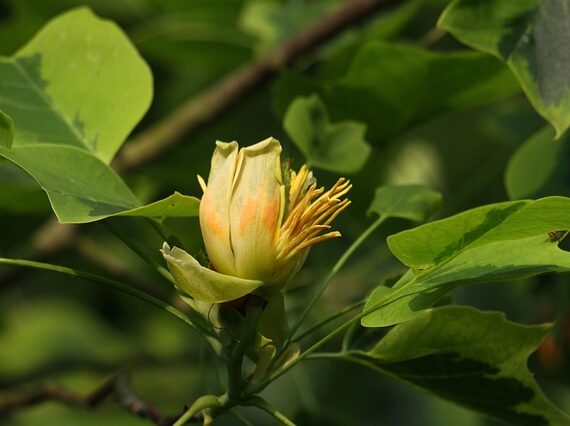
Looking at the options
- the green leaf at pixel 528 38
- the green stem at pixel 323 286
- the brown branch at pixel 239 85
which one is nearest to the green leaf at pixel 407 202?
the green stem at pixel 323 286

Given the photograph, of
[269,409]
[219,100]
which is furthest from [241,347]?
[219,100]

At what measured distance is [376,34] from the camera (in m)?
1.28

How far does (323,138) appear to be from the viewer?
968 millimetres

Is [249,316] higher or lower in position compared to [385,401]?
higher

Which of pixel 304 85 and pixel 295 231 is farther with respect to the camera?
pixel 304 85

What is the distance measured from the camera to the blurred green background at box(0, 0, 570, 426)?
3.53 feet

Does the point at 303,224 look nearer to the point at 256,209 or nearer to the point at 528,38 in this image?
the point at 256,209

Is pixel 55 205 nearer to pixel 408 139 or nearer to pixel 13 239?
pixel 13 239

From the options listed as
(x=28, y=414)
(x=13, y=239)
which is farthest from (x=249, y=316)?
(x=28, y=414)

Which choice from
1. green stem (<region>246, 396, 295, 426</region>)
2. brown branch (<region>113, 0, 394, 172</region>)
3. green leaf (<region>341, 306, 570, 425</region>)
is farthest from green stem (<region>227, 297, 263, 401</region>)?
brown branch (<region>113, 0, 394, 172</region>)

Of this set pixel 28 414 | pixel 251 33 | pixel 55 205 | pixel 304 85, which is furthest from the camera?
pixel 28 414

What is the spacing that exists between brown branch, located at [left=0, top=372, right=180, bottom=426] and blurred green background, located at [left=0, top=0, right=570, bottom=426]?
0.08 m

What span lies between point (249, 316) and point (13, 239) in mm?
850

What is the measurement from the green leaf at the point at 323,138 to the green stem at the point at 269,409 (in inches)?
9.6
